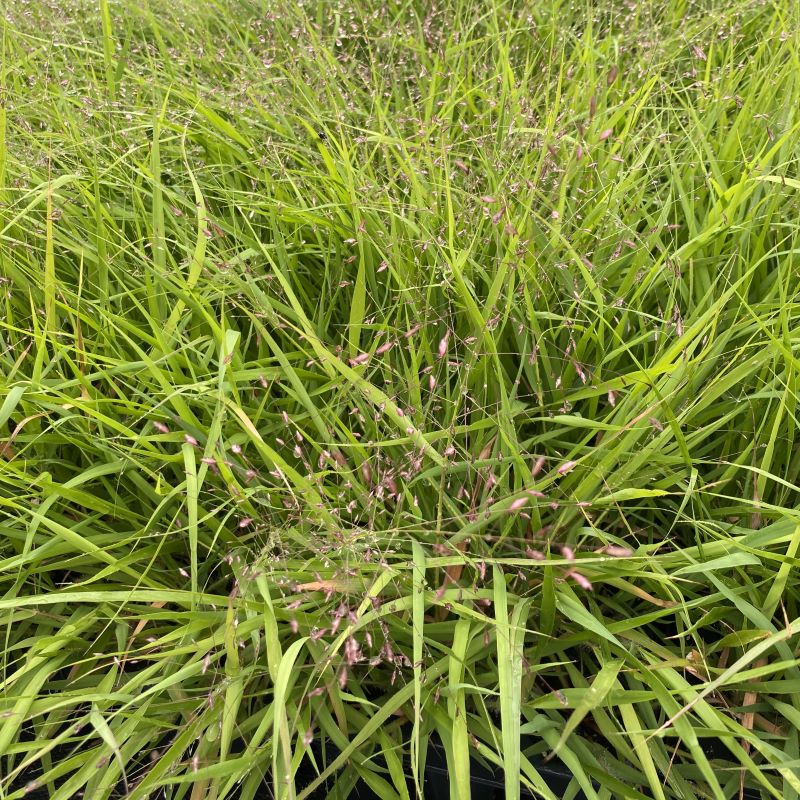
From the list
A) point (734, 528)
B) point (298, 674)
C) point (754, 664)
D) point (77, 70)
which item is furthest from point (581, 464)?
point (77, 70)

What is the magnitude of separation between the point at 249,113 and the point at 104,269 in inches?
25.6

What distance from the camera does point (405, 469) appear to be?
3.72 ft

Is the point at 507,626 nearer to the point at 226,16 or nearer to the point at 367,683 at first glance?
the point at 367,683

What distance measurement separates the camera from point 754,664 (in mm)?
1021

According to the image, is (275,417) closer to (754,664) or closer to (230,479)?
(230,479)

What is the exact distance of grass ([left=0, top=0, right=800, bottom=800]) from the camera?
97cm

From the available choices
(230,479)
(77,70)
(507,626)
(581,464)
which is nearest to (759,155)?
(581,464)

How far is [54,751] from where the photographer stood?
1.13 metres

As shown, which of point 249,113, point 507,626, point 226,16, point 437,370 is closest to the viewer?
point 507,626

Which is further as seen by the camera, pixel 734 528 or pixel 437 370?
pixel 437 370

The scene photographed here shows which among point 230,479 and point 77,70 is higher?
point 77,70

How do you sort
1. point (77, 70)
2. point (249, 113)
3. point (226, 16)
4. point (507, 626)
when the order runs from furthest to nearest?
point (226, 16), point (77, 70), point (249, 113), point (507, 626)

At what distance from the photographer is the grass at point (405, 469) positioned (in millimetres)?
966

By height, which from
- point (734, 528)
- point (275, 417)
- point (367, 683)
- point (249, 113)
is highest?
point (249, 113)
